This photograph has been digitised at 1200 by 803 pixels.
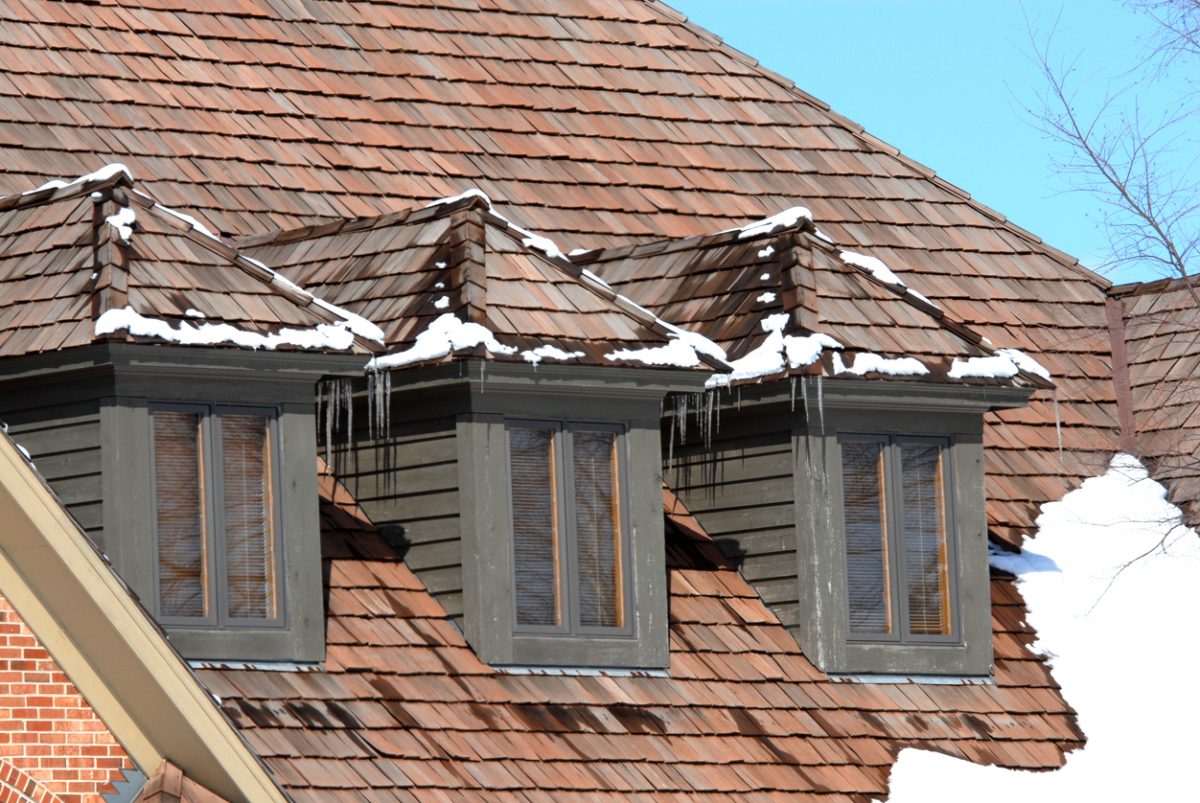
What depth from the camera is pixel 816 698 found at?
14.5 metres

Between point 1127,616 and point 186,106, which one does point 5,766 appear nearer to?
point 186,106

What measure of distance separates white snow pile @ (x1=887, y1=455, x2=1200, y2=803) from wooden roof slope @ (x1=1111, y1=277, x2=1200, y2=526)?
0.17 metres

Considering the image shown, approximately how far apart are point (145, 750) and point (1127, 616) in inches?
293

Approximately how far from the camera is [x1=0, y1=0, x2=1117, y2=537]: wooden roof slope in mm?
15547

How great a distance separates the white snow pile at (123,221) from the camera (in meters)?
12.8

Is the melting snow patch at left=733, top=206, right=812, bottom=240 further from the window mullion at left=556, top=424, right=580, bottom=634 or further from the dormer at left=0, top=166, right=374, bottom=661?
the dormer at left=0, top=166, right=374, bottom=661

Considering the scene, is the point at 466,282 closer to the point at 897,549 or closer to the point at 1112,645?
the point at 897,549

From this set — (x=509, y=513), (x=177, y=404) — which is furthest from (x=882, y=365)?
(x=177, y=404)

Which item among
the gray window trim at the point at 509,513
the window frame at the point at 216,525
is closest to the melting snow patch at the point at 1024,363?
the gray window trim at the point at 509,513

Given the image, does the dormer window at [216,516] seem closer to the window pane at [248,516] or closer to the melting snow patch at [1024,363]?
the window pane at [248,516]

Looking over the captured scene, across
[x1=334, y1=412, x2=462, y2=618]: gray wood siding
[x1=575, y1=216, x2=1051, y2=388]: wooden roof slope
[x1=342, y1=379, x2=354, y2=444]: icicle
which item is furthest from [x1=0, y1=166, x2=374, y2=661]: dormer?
[x1=575, y1=216, x2=1051, y2=388]: wooden roof slope

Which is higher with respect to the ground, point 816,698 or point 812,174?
point 812,174

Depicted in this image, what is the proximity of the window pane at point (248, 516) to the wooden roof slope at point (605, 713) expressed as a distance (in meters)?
0.39

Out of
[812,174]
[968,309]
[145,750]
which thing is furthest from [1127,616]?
[145,750]
